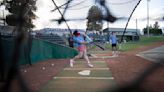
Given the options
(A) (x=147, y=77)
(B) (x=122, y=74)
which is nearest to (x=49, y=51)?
(B) (x=122, y=74)

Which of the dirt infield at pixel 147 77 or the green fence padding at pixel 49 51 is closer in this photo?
the dirt infield at pixel 147 77

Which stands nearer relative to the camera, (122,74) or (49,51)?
(122,74)

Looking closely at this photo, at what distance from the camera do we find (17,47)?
76cm

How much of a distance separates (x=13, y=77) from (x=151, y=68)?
34 cm

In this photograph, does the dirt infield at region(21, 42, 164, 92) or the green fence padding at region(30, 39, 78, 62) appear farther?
the green fence padding at region(30, 39, 78, 62)

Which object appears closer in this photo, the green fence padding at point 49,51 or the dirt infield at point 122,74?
the dirt infield at point 122,74

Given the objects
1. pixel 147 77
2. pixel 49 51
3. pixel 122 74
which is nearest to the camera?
pixel 147 77

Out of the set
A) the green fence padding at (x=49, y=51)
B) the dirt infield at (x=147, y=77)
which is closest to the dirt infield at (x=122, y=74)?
the dirt infield at (x=147, y=77)

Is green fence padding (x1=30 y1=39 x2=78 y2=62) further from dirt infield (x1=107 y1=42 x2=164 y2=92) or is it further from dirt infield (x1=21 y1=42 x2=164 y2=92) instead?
dirt infield (x1=107 y1=42 x2=164 y2=92)

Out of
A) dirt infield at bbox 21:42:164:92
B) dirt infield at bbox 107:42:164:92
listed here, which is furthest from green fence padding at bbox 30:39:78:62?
dirt infield at bbox 107:42:164:92

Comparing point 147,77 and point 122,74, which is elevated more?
point 147,77

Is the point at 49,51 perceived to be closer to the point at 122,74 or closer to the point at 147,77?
the point at 122,74

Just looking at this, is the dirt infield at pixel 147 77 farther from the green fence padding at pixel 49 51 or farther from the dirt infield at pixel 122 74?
the green fence padding at pixel 49 51

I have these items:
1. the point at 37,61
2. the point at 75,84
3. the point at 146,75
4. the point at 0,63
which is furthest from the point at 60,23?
the point at 37,61
